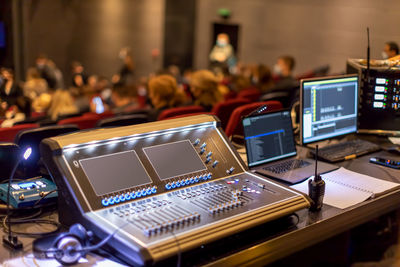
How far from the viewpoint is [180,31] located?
12.0 metres

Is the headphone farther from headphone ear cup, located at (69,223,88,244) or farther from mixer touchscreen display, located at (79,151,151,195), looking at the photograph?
mixer touchscreen display, located at (79,151,151,195)

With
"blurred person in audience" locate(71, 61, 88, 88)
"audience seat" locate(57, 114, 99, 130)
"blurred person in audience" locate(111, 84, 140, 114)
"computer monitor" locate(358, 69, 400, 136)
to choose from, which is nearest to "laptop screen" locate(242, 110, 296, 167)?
"computer monitor" locate(358, 69, 400, 136)

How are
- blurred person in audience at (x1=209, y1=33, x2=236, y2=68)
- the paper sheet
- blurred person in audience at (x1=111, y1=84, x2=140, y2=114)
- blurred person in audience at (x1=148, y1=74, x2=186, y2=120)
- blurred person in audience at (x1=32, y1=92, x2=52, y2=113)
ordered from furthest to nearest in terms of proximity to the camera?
blurred person in audience at (x1=209, y1=33, x2=236, y2=68), blurred person in audience at (x1=32, y1=92, x2=52, y2=113), blurred person in audience at (x1=111, y1=84, x2=140, y2=114), blurred person in audience at (x1=148, y1=74, x2=186, y2=120), the paper sheet

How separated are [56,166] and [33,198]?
281 mm

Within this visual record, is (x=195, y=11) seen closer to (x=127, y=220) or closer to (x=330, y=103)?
(x=330, y=103)

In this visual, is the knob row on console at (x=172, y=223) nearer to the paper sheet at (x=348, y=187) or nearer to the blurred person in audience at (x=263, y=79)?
the paper sheet at (x=348, y=187)

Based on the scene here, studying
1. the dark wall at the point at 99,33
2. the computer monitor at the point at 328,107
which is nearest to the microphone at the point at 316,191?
the computer monitor at the point at 328,107

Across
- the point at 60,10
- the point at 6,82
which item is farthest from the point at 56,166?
the point at 60,10

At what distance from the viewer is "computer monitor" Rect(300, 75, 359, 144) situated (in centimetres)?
280

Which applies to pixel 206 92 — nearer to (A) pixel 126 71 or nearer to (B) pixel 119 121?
(B) pixel 119 121

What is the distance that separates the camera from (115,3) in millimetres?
13016

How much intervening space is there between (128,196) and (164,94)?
2.66 m

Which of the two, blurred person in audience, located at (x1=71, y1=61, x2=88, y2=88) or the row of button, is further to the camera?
blurred person in audience, located at (x1=71, y1=61, x2=88, y2=88)

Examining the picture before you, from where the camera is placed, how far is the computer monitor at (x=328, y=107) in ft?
9.20
